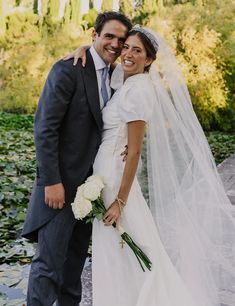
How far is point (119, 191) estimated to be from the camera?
1.92 meters

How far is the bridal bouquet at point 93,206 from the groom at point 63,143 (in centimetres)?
8

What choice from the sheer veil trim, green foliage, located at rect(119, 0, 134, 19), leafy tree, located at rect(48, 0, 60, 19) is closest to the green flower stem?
the sheer veil trim

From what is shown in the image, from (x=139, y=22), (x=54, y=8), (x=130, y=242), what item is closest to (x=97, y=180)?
(x=130, y=242)

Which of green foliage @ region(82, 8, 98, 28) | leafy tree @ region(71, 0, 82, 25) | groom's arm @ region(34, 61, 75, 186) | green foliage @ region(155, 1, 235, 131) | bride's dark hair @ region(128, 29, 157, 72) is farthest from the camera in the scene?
green foliage @ region(82, 8, 98, 28)

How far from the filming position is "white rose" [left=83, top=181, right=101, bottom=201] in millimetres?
1838

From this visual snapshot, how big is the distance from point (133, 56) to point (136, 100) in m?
0.21

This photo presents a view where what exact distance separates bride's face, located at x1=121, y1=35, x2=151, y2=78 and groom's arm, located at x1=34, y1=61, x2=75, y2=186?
0.24 metres

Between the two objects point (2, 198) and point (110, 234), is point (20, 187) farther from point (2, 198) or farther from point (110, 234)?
point (110, 234)

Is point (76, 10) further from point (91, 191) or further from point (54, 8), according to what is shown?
point (91, 191)

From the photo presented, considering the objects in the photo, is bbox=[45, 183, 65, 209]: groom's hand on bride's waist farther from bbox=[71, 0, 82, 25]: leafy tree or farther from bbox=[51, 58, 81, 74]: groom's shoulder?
bbox=[71, 0, 82, 25]: leafy tree

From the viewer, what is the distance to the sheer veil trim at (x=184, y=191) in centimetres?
216

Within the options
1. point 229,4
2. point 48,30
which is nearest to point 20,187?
point 229,4

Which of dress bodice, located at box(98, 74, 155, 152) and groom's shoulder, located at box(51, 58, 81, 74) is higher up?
groom's shoulder, located at box(51, 58, 81, 74)

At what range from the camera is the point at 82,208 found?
6.00ft
